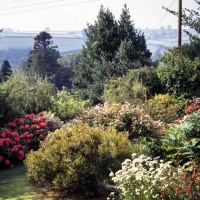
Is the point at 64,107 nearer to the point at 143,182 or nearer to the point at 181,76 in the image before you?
the point at 181,76

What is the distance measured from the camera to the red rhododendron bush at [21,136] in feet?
31.6

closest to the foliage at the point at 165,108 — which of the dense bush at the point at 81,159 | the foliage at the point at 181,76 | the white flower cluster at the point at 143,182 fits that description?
the foliage at the point at 181,76

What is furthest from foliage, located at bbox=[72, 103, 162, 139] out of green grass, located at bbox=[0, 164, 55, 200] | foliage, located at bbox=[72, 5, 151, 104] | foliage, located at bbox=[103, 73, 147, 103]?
foliage, located at bbox=[72, 5, 151, 104]

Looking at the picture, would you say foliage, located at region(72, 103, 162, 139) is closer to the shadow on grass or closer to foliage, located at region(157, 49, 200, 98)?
the shadow on grass

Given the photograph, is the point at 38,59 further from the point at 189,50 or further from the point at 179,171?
the point at 179,171

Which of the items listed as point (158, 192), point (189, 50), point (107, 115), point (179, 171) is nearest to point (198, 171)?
point (179, 171)

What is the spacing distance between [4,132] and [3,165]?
99cm

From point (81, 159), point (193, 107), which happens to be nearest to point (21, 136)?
point (81, 159)

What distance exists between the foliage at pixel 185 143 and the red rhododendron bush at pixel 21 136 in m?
4.15

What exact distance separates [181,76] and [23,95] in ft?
22.4

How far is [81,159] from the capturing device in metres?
6.27

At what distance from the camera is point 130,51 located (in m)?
22.6

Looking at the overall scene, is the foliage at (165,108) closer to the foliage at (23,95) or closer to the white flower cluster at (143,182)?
the foliage at (23,95)

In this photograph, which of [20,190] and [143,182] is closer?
[143,182]
